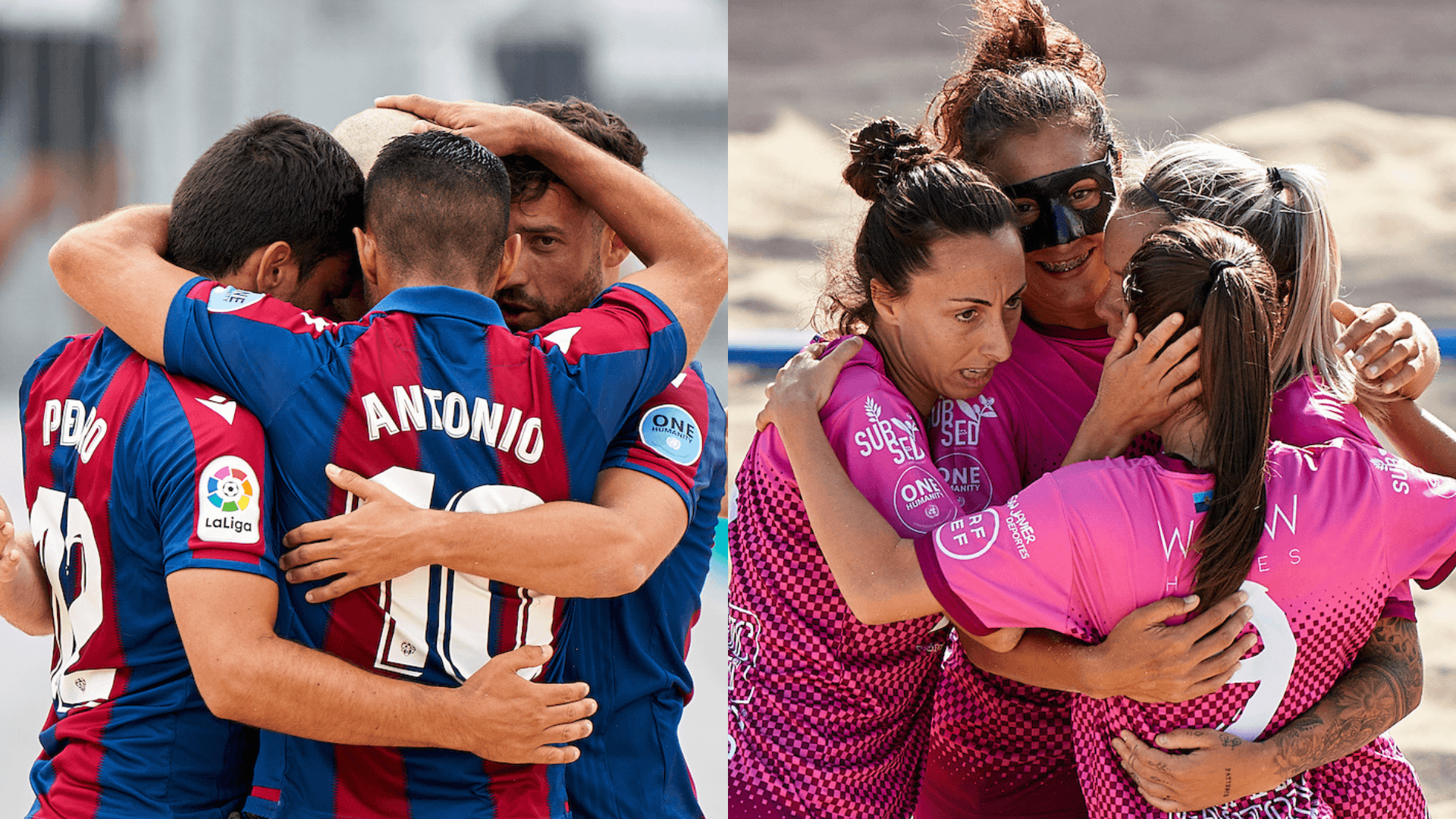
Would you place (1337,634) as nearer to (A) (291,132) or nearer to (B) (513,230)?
(B) (513,230)

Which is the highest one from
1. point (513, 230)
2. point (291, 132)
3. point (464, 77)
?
point (291, 132)

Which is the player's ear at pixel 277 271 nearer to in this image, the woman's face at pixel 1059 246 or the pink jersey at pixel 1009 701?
the pink jersey at pixel 1009 701

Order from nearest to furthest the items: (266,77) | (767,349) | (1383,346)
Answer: (1383,346), (767,349), (266,77)

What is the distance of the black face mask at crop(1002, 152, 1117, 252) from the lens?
233 centimetres

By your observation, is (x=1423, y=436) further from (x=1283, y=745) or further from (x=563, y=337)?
(x=563, y=337)

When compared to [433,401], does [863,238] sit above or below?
above

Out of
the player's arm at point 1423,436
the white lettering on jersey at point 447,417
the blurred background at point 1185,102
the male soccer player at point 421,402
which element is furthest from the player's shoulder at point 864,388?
the blurred background at point 1185,102

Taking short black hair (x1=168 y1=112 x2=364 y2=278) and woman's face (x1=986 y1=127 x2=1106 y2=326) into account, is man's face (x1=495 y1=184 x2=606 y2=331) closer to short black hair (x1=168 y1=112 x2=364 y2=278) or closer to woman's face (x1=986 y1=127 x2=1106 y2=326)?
short black hair (x1=168 y1=112 x2=364 y2=278)

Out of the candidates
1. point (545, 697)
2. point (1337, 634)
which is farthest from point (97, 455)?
point (1337, 634)

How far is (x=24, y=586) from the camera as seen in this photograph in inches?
77.5

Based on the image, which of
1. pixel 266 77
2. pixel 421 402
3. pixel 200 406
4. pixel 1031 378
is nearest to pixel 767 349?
pixel 1031 378

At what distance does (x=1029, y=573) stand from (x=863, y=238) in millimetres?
704

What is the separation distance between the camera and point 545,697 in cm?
184

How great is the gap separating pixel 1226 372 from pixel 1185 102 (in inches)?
391
